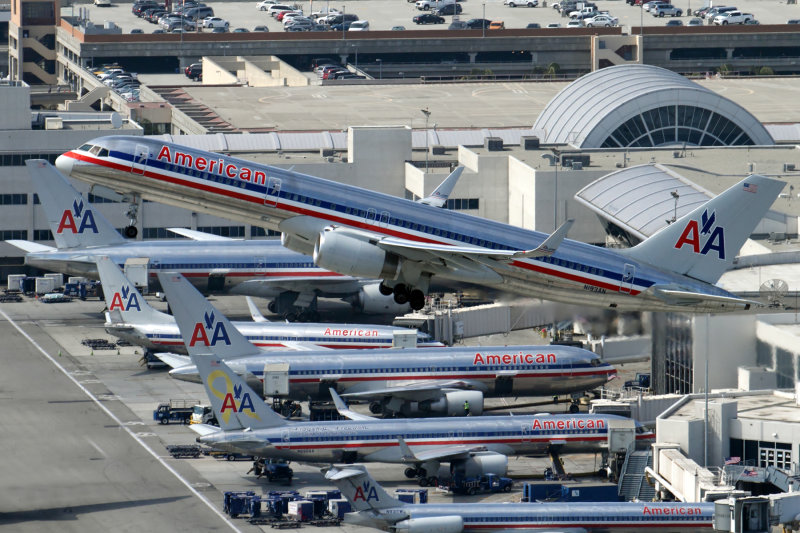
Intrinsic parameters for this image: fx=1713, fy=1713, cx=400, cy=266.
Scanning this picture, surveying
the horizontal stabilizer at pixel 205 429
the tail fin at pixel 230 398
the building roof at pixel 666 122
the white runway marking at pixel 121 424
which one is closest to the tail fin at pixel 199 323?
the tail fin at pixel 230 398

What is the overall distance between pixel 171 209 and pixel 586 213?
145 feet

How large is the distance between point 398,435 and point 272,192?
29468 mm

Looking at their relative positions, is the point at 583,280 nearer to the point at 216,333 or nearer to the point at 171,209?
the point at 216,333

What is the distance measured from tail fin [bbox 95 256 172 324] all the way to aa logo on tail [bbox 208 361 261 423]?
107ft

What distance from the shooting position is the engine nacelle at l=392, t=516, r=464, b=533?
10350 centimetres

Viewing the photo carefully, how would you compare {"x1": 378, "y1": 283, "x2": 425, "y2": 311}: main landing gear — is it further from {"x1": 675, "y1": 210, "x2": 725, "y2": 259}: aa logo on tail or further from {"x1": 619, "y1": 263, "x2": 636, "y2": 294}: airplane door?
{"x1": 675, "y1": 210, "x2": 725, "y2": 259}: aa logo on tail

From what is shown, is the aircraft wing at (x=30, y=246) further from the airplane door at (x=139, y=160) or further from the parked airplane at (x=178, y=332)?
the airplane door at (x=139, y=160)

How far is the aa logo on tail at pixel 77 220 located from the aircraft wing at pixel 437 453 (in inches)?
2246

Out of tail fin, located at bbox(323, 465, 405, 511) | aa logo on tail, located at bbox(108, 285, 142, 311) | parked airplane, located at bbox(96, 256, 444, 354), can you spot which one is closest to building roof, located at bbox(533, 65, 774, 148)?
parked airplane, located at bbox(96, 256, 444, 354)

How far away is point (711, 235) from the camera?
10762 cm

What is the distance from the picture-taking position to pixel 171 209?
183 metres

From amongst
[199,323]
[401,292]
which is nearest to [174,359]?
[199,323]

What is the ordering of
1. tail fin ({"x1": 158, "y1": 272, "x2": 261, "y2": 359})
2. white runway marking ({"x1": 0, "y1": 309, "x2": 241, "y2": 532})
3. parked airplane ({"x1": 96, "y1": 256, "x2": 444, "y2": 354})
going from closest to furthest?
white runway marking ({"x1": 0, "y1": 309, "x2": 241, "y2": 532}) < tail fin ({"x1": 158, "y1": 272, "x2": 261, "y2": 359}) < parked airplane ({"x1": 96, "y1": 256, "x2": 444, "y2": 354})

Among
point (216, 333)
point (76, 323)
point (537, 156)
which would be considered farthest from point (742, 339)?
point (76, 323)
